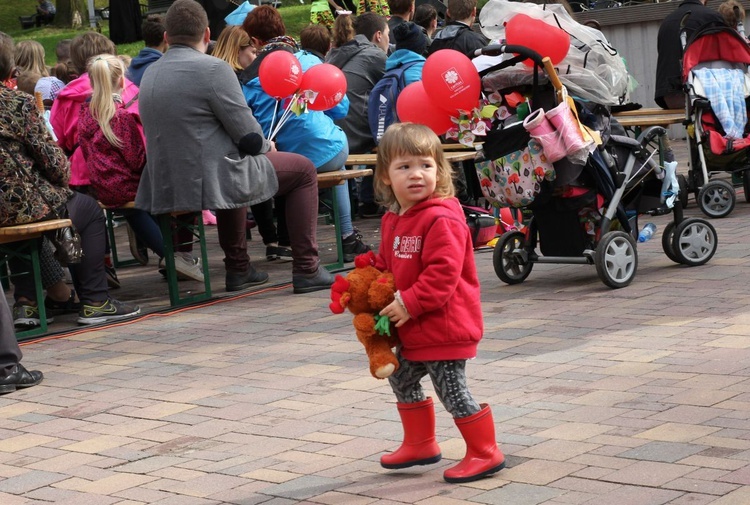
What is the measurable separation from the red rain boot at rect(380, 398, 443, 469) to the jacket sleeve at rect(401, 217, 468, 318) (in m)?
0.42

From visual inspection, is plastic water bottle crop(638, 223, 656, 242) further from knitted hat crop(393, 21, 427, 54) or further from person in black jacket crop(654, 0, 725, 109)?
knitted hat crop(393, 21, 427, 54)

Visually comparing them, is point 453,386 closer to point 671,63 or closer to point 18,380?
point 18,380

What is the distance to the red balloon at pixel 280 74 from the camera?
29.8ft

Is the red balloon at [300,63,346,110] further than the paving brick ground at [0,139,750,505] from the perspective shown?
Yes

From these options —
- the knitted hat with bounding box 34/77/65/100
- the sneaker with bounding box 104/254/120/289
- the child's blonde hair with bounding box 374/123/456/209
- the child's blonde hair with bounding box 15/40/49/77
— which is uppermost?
the child's blonde hair with bounding box 15/40/49/77

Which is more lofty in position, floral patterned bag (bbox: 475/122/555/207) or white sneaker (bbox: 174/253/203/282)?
floral patterned bag (bbox: 475/122/555/207)

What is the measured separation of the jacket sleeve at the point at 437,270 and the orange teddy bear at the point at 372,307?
0.11 meters

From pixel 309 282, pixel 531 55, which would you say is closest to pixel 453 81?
pixel 531 55

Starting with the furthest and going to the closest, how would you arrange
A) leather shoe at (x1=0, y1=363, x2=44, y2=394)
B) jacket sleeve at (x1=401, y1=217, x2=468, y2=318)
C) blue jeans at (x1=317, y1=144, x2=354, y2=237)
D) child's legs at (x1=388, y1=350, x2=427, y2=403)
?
blue jeans at (x1=317, y1=144, x2=354, y2=237) → leather shoe at (x1=0, y1=363, x2=44, y2=394) → child's legs at (x1=388, y1=350, x2=427, y2=403) → jacket sleeve at (x1=401, y1=217, x2=468, y2=318)

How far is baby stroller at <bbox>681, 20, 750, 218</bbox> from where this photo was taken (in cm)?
1075

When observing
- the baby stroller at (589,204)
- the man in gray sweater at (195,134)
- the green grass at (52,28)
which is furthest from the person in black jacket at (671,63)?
the green grass at (52,28)

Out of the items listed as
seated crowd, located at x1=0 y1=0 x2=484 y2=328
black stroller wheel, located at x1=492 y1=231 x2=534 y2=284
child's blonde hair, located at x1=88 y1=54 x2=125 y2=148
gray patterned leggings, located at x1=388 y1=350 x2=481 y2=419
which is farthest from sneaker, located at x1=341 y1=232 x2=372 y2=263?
gray patterned leggings, located at x1=388 y1=350 x2=481 y2=419

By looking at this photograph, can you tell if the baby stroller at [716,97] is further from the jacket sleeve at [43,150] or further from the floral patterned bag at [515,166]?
the jacket sleeve at [43,150]

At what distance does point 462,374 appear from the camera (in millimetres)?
4715
